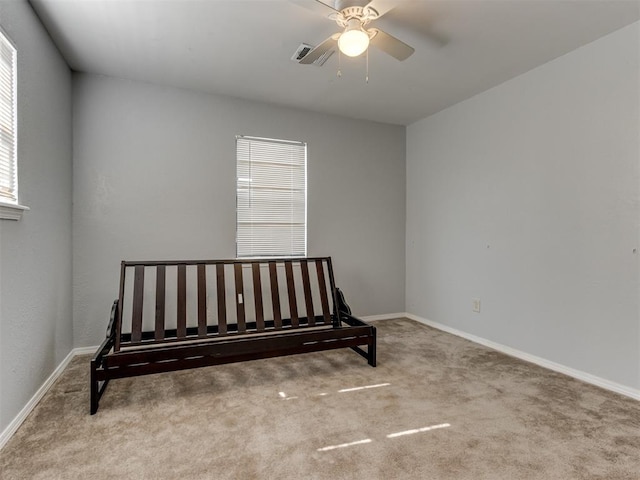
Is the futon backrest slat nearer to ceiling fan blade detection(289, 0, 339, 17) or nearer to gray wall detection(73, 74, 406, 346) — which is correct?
gray wall detection(73, 74, 406, 346)

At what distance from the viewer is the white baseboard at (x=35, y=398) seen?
1820mm

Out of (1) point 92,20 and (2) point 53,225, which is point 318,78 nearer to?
(1) point 92,20

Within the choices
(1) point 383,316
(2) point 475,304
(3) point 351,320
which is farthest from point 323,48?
(1) point 383,316

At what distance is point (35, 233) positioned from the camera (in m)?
2.25

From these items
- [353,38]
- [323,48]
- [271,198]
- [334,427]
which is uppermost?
[323,48]

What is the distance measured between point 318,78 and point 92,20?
1.73 metres

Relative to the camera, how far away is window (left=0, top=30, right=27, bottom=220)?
1855 millimetres

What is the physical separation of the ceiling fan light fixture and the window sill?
1.94 metres

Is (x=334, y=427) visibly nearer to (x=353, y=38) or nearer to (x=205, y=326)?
(x=205, y=326)

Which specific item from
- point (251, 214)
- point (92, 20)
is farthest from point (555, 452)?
point (92, 20)

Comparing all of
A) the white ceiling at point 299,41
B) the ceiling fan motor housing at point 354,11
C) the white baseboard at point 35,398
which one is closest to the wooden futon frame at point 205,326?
the white baseboard at point 35,398

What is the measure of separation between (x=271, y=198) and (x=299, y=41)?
167cm

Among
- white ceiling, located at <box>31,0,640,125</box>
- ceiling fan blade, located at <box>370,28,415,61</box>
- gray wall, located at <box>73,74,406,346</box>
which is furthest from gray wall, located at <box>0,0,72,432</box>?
ceiling fan blade, located at <box>370,28,415,61</box>

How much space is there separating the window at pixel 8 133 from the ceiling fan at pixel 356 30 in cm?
166
